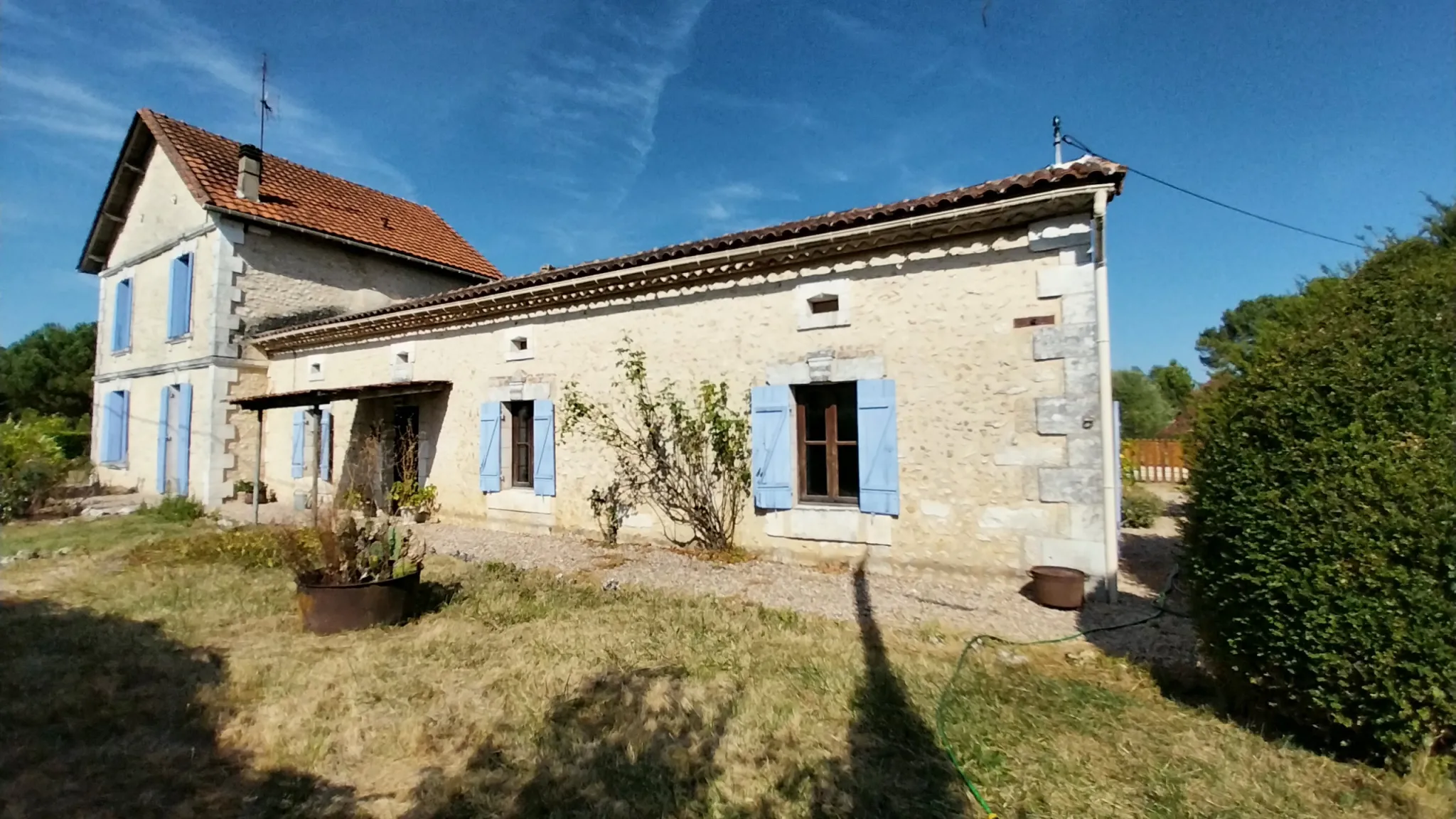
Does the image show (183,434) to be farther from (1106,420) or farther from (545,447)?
(1106,420)

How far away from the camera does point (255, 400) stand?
949 cm

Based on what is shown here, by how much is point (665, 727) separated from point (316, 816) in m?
1.45

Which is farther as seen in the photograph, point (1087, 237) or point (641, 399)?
point (641, 399)

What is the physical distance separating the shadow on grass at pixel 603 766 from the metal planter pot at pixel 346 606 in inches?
80.3

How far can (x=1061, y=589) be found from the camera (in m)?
5.00

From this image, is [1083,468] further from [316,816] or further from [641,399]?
[316,816]

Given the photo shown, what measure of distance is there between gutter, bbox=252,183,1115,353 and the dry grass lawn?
3.53m

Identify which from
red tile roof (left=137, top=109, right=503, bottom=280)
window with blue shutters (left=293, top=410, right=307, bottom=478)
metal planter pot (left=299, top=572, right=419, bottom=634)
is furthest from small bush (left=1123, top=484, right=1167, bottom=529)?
red tile roof (left=137, top=109, right=503, bottom=280)

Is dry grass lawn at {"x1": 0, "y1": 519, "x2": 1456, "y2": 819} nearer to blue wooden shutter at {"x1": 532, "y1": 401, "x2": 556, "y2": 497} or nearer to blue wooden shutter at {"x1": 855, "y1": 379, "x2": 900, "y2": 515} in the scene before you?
blue wooden shutter at {"x1": 855, "y1": 379, "x2": 900, "y2": 515}

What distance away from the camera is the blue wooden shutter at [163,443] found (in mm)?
11898

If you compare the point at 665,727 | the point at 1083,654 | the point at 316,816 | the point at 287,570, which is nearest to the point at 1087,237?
the point at 1083,654

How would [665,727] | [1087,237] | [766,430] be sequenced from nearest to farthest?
[665,727], [1087,237], [766,430]

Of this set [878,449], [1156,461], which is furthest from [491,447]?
[1156,461]

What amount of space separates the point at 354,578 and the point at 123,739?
162 cm
